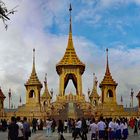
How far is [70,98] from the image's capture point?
298 feet

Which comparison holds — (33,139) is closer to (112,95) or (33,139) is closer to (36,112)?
(36,112)

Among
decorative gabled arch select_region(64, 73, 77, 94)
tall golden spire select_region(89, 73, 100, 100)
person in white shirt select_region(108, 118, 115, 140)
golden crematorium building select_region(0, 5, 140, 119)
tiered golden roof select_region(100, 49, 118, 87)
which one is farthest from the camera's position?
tall golden spire select_region(89, 73, 100, 100)

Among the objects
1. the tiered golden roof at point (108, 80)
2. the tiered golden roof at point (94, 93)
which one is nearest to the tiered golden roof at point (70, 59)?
the tiered golden roof at point (108, 80)

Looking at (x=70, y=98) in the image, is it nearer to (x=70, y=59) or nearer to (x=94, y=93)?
(x=70, y=59)

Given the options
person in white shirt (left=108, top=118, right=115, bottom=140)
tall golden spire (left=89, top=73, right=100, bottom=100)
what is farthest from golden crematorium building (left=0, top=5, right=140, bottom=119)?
person in white shirt (left=108, top=118, right=115, bottom=140)

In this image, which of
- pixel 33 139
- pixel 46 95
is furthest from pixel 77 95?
pixel 33 139

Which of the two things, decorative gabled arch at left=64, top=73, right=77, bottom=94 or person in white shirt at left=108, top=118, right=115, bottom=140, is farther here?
decorative gabled arch at left=64, top=73, right=77, bottom=94

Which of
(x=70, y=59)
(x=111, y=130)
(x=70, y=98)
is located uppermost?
(x=70, y=59)

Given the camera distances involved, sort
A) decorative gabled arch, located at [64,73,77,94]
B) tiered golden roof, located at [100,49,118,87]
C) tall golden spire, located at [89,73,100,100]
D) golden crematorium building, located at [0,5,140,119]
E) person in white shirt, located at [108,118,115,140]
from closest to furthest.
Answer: person in white shirt, located at [108,118,115,140] → golden crematorium building, located at [0,5,140,119] → tiered golden roof, located at [100,49,118,87] → decorative gabled arch, located at [64,73,77,94] → tall golden spire, located at [89,73,100,100]

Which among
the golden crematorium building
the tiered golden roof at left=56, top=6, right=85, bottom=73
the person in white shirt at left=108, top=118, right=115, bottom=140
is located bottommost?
the person in white shirt at left=108, top=118, right=115, bottom=140

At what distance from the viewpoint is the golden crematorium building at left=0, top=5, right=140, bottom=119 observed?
84250 millimetres

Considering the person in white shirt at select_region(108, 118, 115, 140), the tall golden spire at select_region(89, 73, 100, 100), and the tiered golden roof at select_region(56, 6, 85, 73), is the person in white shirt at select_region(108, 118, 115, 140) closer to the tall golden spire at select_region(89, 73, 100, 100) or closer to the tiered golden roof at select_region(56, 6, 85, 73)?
the tiered golden roof at select_region(56, 6, 85, 73)

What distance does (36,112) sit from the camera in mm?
85562

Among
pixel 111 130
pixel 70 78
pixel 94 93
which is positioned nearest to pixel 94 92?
pixel 94 93
